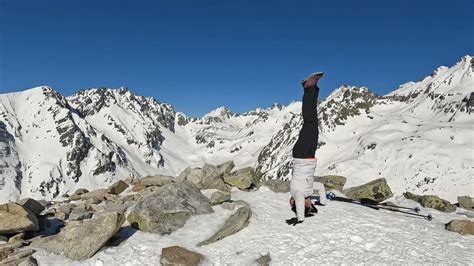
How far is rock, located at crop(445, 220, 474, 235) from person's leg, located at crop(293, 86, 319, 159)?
761 centimetres

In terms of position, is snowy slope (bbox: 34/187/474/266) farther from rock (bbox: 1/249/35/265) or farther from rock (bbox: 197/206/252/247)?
rock (bbox: 1/249/35/265)

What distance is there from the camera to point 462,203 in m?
26.1

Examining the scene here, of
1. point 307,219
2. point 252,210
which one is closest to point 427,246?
point 307,219

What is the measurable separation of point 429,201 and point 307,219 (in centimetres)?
1067

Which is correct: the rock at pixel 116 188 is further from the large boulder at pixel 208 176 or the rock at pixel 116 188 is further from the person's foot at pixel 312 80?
the person's foot at pixel 312 80

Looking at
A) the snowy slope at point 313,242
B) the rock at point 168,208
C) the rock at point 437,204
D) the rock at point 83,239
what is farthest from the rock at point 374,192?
the rock at point 83,239

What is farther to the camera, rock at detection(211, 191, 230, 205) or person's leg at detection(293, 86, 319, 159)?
rock at detection(211, 191, 230, 205)

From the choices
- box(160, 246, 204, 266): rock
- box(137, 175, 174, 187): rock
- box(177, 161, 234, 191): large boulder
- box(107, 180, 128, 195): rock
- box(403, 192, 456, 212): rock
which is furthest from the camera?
box(137, 175, 174, 187): rock

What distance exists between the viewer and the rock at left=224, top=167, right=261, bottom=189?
25444 mm

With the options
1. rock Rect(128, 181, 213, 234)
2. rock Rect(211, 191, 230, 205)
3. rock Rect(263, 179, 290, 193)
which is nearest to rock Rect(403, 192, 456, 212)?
rock Rect(263, 179, 290, 193)

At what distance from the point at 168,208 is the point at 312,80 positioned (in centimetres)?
872

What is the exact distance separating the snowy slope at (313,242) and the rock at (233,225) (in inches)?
8.2

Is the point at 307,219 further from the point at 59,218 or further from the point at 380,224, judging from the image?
the point at 59,218

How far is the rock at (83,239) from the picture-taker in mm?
14625
